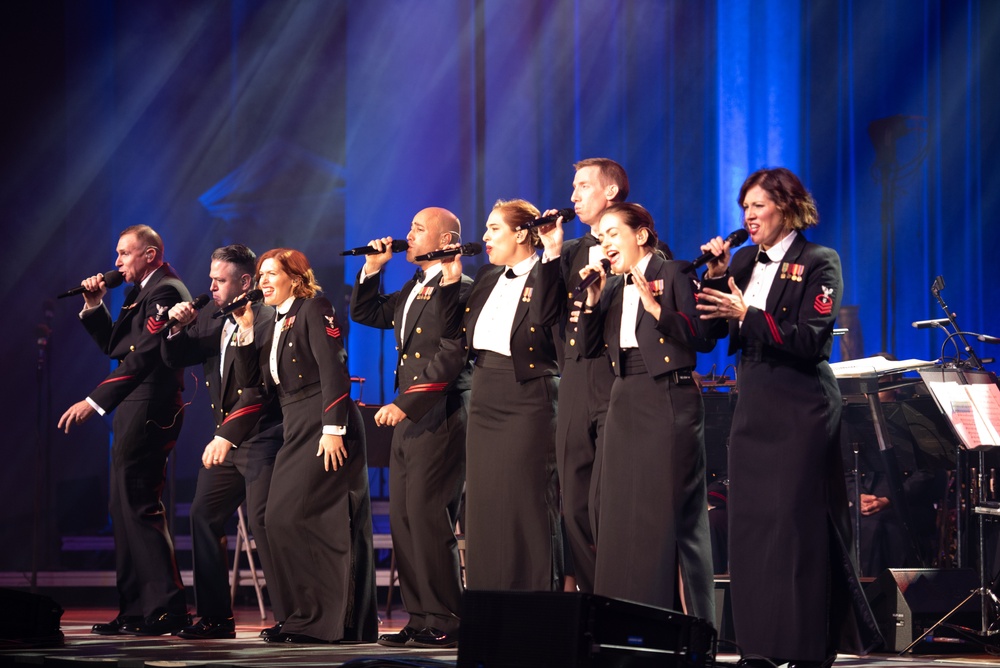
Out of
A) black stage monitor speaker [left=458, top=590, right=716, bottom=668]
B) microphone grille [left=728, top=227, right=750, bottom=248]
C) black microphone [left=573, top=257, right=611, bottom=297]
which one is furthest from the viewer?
black microphone [left=573, top=257, right=611, bottom=297]

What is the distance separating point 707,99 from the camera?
8.54 meters

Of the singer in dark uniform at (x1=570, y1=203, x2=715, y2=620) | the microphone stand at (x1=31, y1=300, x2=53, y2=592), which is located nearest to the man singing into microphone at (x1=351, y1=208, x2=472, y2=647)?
the singer in dark uniform at (x1=570, y1=203, x2=715, y2=620)

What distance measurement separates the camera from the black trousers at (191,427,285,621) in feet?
16.7

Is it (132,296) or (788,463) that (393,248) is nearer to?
(132,296)

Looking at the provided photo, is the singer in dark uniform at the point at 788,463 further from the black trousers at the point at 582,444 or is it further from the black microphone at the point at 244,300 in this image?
the black microphone at the point at 244,300

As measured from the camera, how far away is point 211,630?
512cm

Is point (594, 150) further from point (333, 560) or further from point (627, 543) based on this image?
point (627, 543)

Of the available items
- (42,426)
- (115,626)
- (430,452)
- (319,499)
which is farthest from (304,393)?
(42,426)

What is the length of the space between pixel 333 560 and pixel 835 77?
17.3 feet

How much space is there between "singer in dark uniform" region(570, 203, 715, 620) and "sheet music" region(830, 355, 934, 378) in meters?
1.72

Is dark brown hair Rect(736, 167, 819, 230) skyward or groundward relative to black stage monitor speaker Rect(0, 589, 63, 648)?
skyward

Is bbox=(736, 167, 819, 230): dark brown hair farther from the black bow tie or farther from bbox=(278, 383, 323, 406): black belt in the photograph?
the black bow tie

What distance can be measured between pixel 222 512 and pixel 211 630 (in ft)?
1.63

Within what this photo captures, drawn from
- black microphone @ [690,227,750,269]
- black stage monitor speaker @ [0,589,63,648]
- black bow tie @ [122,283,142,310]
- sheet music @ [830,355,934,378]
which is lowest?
black stage monitor speaker @ [0,589,63,648]
